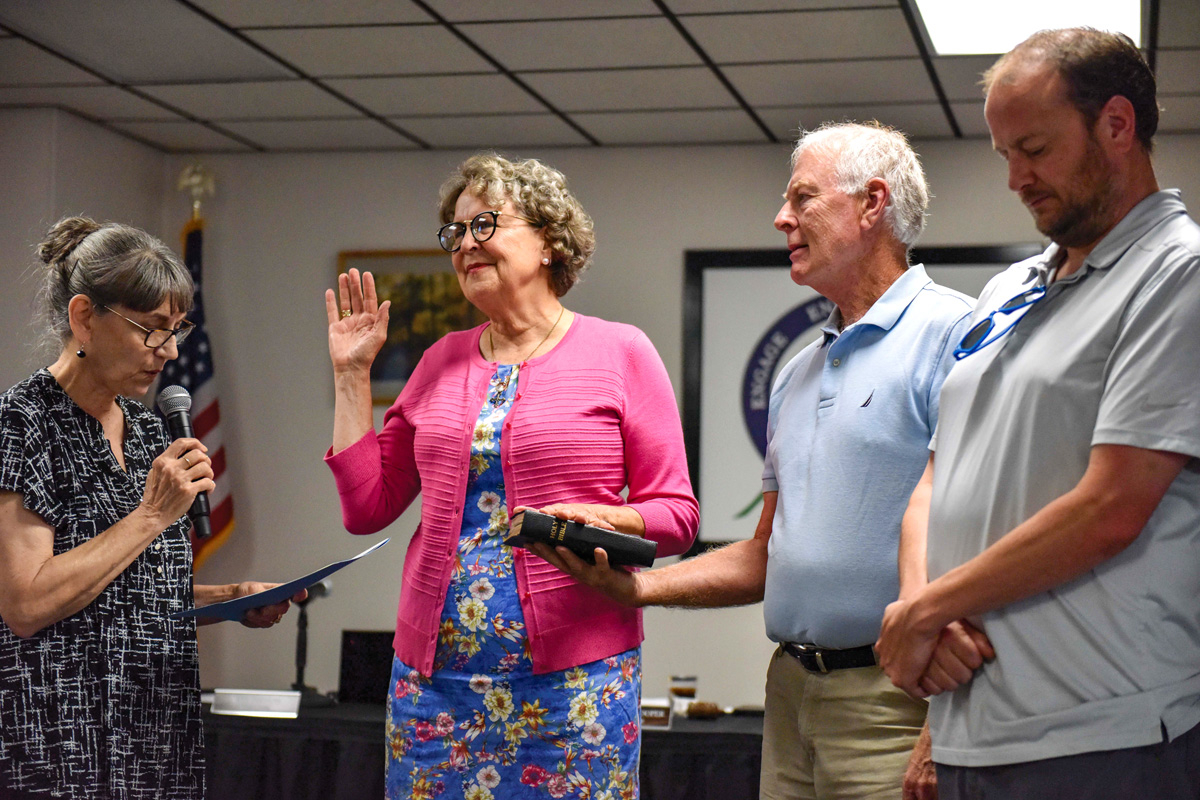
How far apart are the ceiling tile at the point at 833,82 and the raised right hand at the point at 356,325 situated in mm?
2155

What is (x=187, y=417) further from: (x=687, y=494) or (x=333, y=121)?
(x=333, y=121)

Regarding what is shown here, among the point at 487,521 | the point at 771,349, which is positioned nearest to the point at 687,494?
the point at 487,521

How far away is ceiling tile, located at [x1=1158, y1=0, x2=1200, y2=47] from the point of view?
3328 mm

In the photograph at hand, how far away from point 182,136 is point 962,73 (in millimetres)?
3141

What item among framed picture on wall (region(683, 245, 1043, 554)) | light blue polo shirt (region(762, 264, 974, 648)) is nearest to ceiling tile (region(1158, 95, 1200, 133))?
framed picture on wall (region(683, 245, 1043, 554))

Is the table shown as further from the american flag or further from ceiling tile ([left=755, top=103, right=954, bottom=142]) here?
ceiling tile ([left=755, top=103, right=954, bottom=142])

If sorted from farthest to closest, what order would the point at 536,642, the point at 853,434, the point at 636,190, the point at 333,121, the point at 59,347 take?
the point at 636,190, the point at 333,121, the point at 59,347, the point at 536,642, the point at 853,434

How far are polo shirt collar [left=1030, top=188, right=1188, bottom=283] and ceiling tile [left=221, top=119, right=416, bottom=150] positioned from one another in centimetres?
382

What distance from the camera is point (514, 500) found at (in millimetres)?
1876

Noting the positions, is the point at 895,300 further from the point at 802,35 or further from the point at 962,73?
the point at 962,73

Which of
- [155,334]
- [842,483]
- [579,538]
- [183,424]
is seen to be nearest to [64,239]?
[155,334]

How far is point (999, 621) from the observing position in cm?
123

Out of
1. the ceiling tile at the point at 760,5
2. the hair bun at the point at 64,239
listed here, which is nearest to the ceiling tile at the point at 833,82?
the ceiling tile at the point at 760,5

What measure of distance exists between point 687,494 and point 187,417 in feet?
3.00
